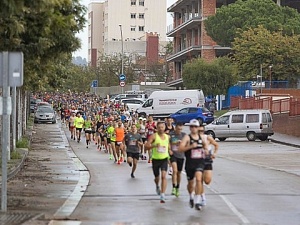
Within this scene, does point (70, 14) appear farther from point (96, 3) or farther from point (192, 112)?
point (96, 3)

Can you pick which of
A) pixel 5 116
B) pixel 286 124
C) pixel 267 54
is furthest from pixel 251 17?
pixel 5 116

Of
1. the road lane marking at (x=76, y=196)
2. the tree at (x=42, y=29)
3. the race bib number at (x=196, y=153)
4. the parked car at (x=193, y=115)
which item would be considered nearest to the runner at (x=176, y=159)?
the road lane marking at (x=76, y=196)

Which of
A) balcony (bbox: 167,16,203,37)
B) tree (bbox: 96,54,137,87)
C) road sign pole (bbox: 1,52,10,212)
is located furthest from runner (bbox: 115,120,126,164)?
tree (bbox: 96,54,137,87)

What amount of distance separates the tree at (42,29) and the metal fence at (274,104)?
1418 inches

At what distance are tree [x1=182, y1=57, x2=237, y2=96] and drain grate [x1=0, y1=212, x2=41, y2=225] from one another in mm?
58615

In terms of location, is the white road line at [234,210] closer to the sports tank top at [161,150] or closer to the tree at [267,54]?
the sports tank top at [161,150]

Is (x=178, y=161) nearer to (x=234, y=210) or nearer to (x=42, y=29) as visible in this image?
(x=234, y=210)

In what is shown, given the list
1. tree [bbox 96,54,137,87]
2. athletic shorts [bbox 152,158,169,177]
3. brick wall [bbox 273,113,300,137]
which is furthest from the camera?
tree [bbox 96,54,137,87]

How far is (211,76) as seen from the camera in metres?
73.0

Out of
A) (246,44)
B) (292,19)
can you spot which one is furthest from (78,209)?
(292,19)

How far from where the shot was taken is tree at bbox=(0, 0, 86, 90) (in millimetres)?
13180

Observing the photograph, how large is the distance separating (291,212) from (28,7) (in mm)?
6800

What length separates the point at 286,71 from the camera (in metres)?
71.8

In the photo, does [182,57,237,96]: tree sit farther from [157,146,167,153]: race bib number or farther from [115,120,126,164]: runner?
[157,146,167,153]: race bib number
